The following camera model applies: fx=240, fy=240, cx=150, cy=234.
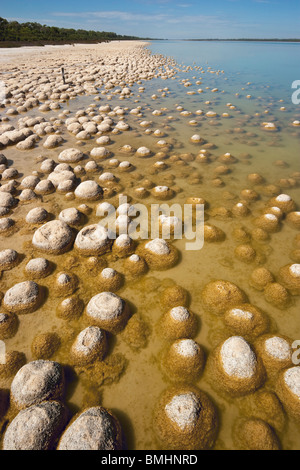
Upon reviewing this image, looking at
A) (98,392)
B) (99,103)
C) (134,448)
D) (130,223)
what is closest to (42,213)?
(130,223)

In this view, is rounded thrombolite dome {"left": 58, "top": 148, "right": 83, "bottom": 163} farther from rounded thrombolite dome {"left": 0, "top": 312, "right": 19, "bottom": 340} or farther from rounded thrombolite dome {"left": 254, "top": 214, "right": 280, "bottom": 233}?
rounded thrombolite dome {"left": 254, "top": 214, "right": 280, "bottom": 233}

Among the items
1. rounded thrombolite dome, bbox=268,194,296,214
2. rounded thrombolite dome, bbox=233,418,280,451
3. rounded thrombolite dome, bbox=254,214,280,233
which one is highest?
rounded thrombolite dome, bbox=268,194,296,214

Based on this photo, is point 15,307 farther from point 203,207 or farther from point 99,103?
point 99,103

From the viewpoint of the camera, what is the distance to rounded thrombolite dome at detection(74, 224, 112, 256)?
12.0 ft

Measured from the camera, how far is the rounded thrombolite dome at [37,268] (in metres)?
3.37

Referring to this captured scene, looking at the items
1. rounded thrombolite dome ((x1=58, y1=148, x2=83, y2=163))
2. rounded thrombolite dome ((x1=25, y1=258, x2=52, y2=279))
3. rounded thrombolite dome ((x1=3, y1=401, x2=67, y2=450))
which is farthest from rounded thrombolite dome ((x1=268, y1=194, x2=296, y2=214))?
rounded thrombolite dome ((x1=58, y1=148, x2=83, y2=163))

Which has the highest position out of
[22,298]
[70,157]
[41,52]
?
[41,52]

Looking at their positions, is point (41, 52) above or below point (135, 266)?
above

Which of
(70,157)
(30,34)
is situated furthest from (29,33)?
(70,157)

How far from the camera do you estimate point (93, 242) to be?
12.1 ft

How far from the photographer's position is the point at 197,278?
3.44 m

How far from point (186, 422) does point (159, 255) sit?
2.01 meters

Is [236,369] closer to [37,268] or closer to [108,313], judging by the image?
[108,313]

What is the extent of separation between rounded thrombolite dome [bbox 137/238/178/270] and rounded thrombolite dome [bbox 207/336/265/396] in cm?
137
